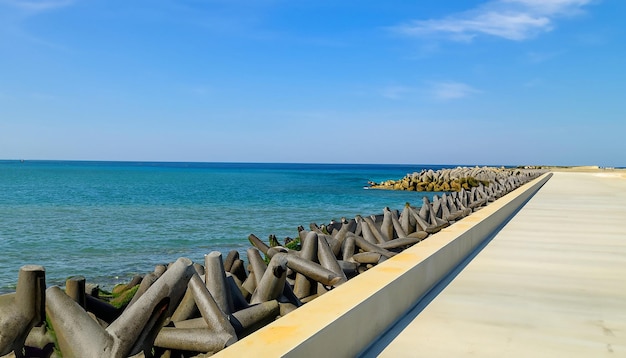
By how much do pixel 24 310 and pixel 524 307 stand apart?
319 cm

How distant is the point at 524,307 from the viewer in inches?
157

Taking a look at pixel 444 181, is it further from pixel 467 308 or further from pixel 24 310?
pixel 24 310

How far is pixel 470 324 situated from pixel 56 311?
2386 millimetres

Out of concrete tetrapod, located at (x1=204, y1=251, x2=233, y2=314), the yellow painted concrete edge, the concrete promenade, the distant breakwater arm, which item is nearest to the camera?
the yellow painted concrete edge

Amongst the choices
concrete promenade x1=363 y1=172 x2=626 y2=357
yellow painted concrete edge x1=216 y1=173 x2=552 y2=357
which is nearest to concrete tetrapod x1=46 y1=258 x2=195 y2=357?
yellow painted concrete edge x1=216 y1=173 x2=552 y2=357

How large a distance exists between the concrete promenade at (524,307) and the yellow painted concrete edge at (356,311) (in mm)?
101

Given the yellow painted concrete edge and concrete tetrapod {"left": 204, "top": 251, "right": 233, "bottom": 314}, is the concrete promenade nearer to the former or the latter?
the yellow painted concrete edge

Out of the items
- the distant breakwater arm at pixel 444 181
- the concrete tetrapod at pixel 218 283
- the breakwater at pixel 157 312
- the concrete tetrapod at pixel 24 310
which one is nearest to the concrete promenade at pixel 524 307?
the breakwater at pixel 157 312

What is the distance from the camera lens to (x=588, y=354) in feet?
10.0

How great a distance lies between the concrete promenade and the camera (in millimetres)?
3127

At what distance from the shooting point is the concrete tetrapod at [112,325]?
8.86 feet

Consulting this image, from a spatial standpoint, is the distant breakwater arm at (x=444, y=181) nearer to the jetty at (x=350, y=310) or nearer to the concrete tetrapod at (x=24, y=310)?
the jetty at (x=350, y=310)

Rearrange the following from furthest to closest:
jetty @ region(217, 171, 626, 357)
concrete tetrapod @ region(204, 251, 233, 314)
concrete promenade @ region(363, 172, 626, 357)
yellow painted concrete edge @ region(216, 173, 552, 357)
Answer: concrete tetrapod @ region(204, 251, 233, 314) < concrete promenade @ region(363, 172, 626, 357) < jetty @ region(217, 171, 626, 357) < yellow painted concrete edge @ region(216, 173, 552, 357)

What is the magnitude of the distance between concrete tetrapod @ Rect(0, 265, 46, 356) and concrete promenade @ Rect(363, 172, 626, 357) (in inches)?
69.8
